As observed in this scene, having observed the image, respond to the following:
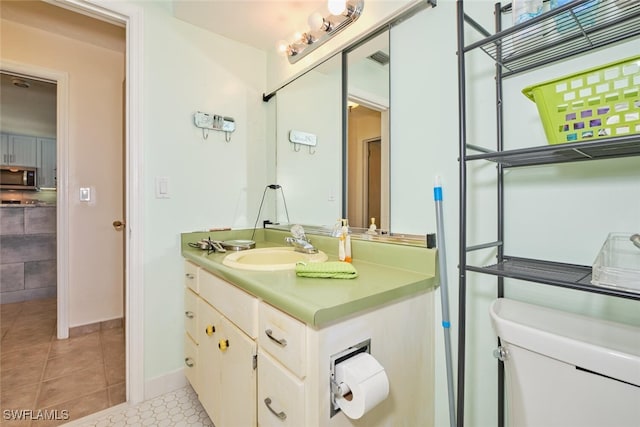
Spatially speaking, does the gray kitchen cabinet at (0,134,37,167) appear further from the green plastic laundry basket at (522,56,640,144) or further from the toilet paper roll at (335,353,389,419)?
the green plastic laundry basket at (522,56,640,144)

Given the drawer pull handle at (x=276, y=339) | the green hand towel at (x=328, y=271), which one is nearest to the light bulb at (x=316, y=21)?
the green hand towel at (x=328, y=271)

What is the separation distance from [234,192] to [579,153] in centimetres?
172

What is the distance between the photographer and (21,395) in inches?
63.0

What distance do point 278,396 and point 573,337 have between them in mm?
786

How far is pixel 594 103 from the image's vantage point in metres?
0.65

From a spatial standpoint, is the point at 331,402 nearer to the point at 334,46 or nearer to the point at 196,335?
the point at 196,335

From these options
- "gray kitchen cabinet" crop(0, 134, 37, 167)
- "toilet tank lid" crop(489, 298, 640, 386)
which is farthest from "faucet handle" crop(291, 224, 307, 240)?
"gray kitchen cabinet" crop(0, 134, 37, 167)

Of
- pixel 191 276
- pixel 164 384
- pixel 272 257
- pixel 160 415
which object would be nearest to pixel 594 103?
pixel 272 257

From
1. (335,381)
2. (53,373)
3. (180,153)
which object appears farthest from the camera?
(53,373)

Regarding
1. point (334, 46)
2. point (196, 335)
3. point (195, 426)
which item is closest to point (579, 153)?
point (334, 46)

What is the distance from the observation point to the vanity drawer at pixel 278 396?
78cm

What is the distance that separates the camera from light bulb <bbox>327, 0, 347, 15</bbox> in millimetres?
1292

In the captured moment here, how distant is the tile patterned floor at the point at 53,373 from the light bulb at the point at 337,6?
228 centimetres

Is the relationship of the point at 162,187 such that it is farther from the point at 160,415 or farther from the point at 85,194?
the point at 85,194
